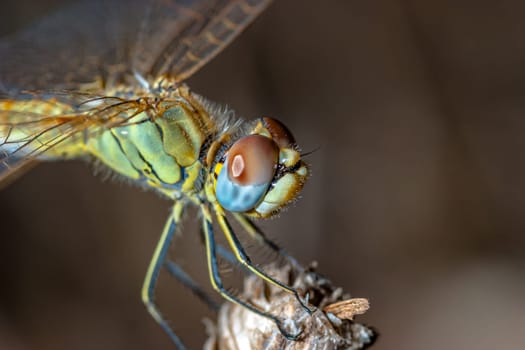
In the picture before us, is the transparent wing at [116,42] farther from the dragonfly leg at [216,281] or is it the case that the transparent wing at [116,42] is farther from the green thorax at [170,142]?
the dragonfly leg at [216,281]

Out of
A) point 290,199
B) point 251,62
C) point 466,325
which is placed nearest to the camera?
point 290,199

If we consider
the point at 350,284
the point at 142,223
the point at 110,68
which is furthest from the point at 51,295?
the point at 350,284

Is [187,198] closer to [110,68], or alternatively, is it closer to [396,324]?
[110,68]

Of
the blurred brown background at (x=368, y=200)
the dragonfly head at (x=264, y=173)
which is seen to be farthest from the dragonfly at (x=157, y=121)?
the blurred brown background at (x=368, y=200)

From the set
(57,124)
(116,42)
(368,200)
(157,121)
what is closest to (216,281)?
(157,121)

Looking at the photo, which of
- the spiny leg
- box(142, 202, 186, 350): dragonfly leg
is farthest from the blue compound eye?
box(142, 202, 186, 350): dragonfly leg

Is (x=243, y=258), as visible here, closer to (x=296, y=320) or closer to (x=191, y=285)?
(x=296, y=320)
